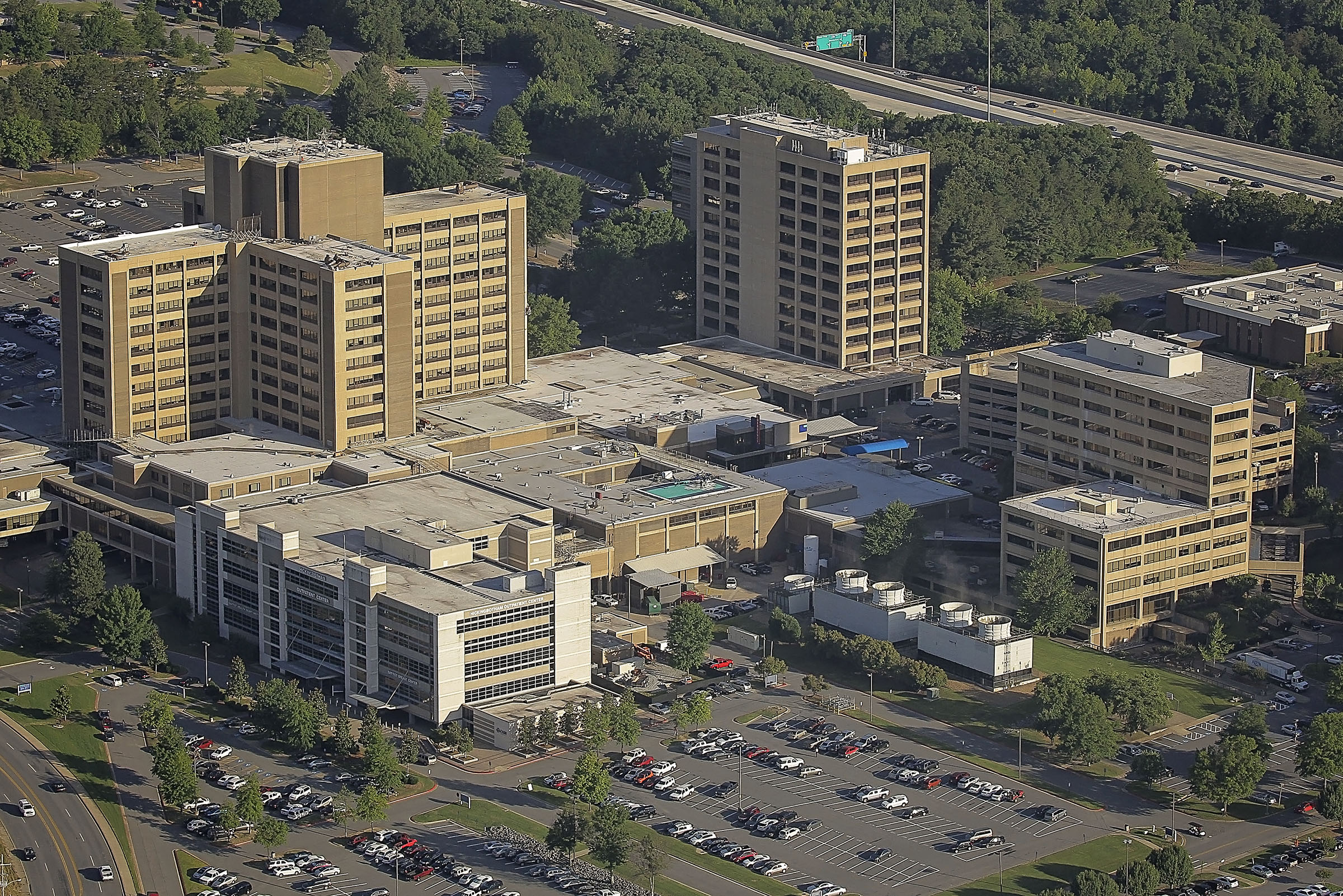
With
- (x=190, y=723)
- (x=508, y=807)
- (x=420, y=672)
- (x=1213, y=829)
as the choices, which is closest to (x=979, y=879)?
(x=1213, y=829)

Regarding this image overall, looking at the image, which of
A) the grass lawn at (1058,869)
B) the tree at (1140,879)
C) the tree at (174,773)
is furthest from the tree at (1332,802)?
the tree at (174,773)

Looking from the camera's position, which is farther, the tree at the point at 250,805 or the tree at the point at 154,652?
the tree at the point at 154,652

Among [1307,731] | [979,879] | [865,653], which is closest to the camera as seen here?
[979,879]

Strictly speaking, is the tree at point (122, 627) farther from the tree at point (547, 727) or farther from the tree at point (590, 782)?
the tree at point (590, 782)

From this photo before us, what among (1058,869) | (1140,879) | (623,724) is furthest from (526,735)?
(1140,879)

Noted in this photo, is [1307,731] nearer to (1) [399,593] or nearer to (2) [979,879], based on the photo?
(2) [979,879]

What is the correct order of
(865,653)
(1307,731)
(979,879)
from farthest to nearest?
(865,653), (1307,731), (979,879)
